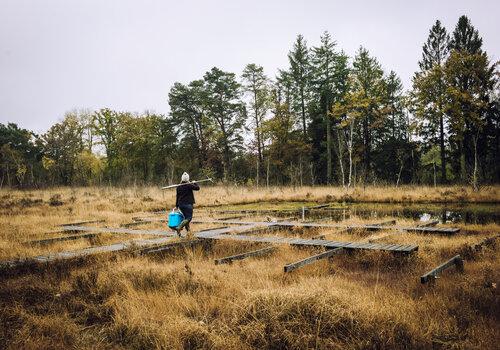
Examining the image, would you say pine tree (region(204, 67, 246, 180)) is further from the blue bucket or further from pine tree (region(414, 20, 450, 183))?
the blue bucket

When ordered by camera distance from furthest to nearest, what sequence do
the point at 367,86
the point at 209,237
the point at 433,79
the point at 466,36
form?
the point at 367,86, the point at 466,36, the point at 433,79, the point at 209,237

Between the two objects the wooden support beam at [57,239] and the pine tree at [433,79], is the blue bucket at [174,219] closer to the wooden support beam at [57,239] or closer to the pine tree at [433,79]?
the wooden support beam at [57,239]

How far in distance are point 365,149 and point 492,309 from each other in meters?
35.7

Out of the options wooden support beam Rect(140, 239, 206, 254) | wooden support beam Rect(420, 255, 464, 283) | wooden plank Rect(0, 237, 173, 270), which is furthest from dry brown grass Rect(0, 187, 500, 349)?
wooden support beam Rect(140, 239, 206, 254)

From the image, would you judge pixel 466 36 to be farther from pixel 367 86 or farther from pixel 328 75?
pixel 328 75

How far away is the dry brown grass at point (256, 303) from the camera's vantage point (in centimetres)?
416

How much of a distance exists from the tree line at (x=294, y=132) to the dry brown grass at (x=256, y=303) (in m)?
24.4

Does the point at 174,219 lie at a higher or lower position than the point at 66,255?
higher

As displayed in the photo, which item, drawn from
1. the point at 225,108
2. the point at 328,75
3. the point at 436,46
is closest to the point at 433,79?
the point at 436,46

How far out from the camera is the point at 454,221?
1361 cm

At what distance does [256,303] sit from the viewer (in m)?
4.68

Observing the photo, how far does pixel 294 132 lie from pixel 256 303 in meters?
39.1

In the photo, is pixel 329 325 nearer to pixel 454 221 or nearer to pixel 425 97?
pixel 454 221

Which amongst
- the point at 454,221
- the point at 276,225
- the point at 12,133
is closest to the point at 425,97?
the point at 454,221
